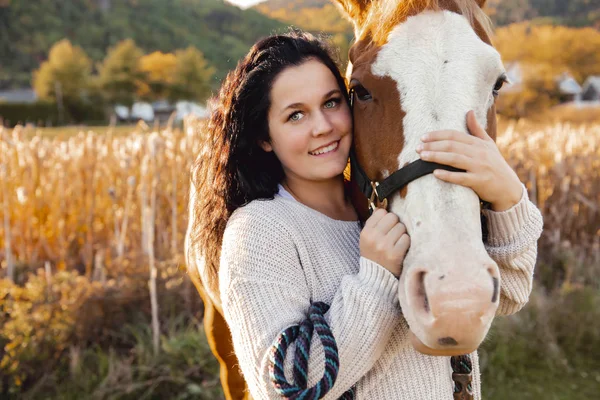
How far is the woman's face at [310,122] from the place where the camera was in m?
1.61

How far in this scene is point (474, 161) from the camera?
4.16 ft

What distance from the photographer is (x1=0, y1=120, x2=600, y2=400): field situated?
12.9 ft

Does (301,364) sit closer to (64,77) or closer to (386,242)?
(386,242)

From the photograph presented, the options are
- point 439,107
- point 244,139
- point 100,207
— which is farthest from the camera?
point 100,207

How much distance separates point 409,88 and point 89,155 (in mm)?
5229

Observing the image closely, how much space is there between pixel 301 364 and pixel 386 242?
15.0 inches

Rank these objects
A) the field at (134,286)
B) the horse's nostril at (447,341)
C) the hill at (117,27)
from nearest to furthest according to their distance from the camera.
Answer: the horse's nostril at (447,341) < the field at (134,286) < the hill at (117,27)

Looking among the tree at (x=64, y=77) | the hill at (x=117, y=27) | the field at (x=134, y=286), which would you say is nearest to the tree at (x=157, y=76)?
the hill at (x=117, y=27)

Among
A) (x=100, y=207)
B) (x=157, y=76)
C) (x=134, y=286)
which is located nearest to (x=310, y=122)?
(x=134, y=286)

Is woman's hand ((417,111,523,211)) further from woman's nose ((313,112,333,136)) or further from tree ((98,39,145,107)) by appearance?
tree ((98,39,145,107))

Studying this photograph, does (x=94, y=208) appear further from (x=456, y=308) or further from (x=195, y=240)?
(x=456, y=308)

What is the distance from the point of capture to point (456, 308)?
1088 millimetres

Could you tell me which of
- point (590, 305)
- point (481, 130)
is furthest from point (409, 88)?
point (590, 305)

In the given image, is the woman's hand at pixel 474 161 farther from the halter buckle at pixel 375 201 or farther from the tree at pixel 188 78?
the tree at pixel 188 78
